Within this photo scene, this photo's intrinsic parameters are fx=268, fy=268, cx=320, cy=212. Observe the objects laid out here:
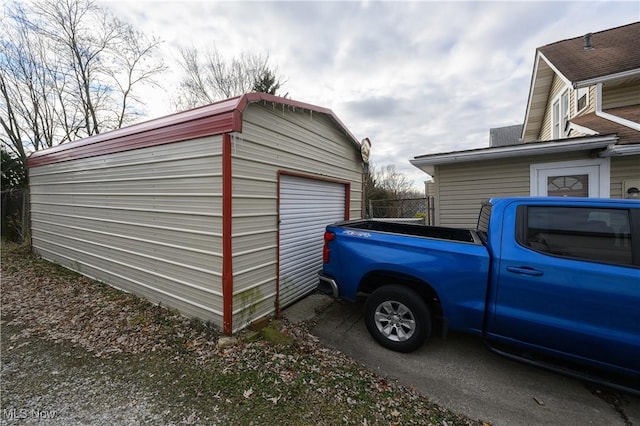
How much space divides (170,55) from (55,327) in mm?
15234

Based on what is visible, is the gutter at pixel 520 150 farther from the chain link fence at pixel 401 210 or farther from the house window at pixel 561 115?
the chain link fence at pixel 401 210

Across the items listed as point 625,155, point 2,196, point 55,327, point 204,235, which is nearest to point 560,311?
point 204,235

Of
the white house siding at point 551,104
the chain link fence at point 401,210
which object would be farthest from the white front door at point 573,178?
the chain link fence at point 401,210

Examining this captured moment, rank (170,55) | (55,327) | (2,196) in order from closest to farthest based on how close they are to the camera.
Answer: (55,327), (2,196), (170,55)

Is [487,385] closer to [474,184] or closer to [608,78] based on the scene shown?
[474,184]

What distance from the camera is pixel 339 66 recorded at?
8.94 meters

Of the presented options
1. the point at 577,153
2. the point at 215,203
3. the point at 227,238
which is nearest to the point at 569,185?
the point at 577,153

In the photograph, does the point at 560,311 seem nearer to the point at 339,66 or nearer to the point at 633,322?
the point at 633,322

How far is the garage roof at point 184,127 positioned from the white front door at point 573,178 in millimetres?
4100

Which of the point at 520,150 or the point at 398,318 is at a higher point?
the point at 520,150

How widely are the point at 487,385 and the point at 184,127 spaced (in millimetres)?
4756

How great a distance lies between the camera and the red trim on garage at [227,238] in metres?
3.34

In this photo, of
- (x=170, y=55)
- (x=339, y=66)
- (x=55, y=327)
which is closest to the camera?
(x=55, y=327)

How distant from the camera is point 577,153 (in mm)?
5168
